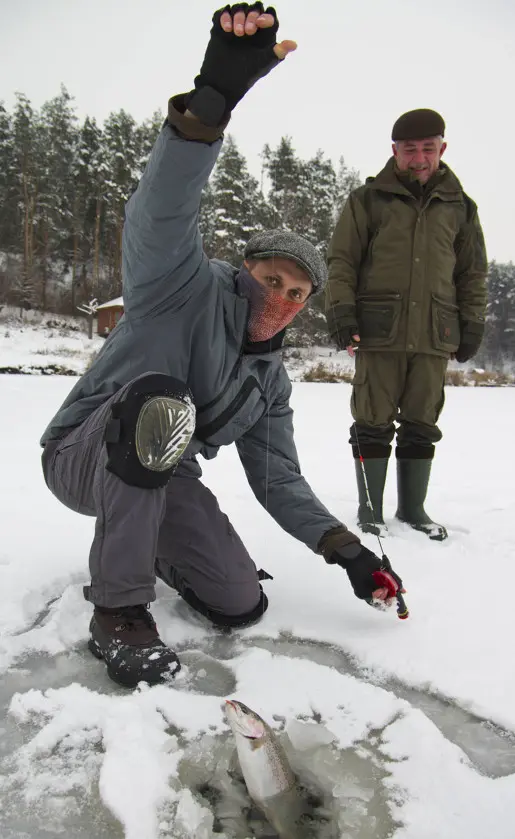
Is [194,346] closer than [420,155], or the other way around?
[194,346]

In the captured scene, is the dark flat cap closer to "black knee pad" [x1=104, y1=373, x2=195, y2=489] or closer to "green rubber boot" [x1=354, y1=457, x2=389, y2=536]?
"green rubber boot" [x1=354, y1=457, x2=389, y2=536]

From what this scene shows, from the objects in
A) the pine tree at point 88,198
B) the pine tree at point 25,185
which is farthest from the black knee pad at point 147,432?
the pine tree at point 88,198

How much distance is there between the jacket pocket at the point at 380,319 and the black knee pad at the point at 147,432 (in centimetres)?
162

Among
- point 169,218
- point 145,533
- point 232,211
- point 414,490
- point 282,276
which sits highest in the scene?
point 232,211

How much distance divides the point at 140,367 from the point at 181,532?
607 millimetres

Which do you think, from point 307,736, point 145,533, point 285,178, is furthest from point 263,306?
point 285,178

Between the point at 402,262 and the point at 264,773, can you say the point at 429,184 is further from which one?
the point at 264,773

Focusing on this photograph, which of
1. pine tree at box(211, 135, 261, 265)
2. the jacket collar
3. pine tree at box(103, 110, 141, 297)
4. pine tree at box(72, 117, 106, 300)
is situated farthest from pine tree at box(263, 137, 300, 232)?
the jacket collar

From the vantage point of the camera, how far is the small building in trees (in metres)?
23.5

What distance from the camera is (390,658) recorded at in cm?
176

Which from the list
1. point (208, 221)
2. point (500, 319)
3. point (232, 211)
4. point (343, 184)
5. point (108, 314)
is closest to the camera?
point (108, 314)

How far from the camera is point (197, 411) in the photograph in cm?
202

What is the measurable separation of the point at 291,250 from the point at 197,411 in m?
0.63

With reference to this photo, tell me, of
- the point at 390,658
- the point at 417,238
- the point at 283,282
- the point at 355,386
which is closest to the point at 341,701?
the point at 390,658
